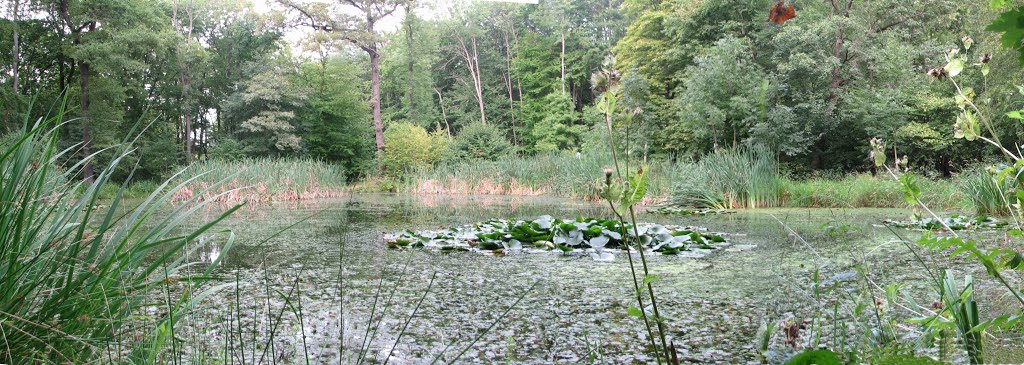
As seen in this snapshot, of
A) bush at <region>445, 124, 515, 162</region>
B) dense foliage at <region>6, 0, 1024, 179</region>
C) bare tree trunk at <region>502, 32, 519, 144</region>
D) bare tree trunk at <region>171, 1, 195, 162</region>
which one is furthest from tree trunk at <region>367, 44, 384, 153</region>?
bare tree trunk at <region>502, 32, 519, 144</region>

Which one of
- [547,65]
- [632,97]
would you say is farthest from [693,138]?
[547,65]

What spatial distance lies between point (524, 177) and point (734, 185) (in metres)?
4.57

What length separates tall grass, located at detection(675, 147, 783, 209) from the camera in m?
6.67

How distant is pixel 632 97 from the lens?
11328 millimetres

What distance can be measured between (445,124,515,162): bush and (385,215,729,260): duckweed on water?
12328 millimetres

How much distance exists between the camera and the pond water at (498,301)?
137 centimetres

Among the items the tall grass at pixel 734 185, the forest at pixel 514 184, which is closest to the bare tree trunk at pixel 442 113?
the forest at pixel 514 184

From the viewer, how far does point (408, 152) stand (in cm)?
1511

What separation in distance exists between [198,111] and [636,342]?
1398cm

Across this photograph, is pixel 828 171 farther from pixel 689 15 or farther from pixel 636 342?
pixel 636 342

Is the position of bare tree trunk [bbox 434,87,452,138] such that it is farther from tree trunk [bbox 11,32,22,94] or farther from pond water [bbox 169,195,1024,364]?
pond water [bbox 169,195,1024,364]

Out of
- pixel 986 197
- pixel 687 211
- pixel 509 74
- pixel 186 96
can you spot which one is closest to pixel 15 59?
pixel 186 96

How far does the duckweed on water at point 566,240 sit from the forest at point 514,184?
23 mm

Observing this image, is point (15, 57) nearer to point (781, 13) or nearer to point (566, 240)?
point (566, 240)
